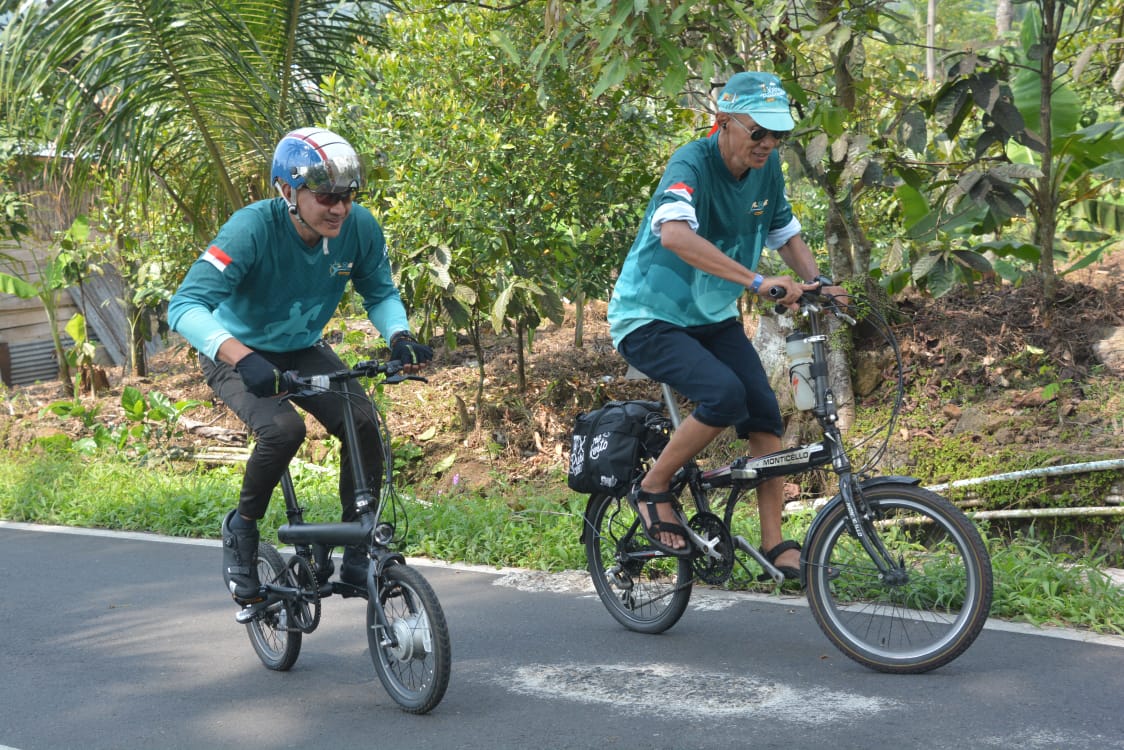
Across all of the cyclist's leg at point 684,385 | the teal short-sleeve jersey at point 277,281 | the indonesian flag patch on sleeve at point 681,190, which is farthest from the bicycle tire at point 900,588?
the teal short-sleeve jersey at point 277,281

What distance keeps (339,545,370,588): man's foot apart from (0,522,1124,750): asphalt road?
46cm

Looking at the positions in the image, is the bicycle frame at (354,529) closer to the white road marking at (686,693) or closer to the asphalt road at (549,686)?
the asphalt road at (549,686)

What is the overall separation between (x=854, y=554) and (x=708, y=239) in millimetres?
1426

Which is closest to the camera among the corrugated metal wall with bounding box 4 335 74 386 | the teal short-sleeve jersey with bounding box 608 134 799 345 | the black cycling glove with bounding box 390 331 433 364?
the black cycling glove with bounding box 390 331 433 364

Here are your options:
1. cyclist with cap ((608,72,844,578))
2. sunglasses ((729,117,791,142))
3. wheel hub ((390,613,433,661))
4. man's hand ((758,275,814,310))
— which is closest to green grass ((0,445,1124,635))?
wheel hub ((390,613,433,661))

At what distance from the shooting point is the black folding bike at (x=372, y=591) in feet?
13.9

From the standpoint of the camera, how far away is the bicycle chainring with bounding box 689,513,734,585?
16.3ft

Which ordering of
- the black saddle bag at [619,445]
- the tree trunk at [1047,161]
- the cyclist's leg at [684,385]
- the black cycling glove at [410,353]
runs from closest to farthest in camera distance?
the black cycling glove at [410,353] < the cyclist's leg at [684,385] < the black saddle bag at [619,445] < the tree trunk at [1047,161]

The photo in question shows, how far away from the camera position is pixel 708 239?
5.08 meters

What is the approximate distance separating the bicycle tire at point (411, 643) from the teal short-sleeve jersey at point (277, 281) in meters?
1.09

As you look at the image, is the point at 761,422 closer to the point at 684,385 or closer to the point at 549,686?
the point at 684,385

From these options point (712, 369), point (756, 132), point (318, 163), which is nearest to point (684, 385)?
point (712, 369)

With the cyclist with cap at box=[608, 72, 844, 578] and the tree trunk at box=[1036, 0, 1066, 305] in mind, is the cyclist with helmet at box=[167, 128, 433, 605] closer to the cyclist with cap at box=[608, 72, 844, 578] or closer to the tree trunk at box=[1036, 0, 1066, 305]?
the cyclist with cap at box=[608, 72, 844, 578]

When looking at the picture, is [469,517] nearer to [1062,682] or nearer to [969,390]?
[969,390]
